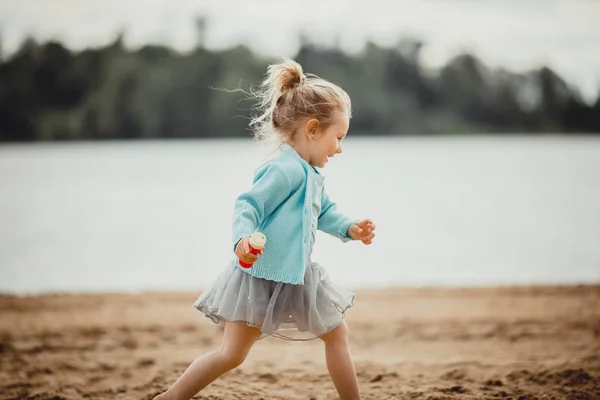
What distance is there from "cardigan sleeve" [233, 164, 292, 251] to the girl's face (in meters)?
0.25

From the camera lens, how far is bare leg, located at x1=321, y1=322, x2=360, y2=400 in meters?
3.12

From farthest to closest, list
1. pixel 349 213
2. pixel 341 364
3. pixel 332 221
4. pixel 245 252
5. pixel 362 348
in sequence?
pixel 349 213 < pixel 362 348 < pixel 332 221 < pixel 341 364 < pixel 245 252

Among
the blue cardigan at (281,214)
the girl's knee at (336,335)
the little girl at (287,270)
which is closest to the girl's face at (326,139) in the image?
the little girl at (287,270)

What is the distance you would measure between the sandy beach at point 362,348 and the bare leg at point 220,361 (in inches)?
24.0

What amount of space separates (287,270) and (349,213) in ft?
33.5

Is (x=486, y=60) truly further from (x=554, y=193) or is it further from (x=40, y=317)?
(x=40, y=317)

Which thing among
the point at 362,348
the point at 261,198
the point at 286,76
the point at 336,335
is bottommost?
the point at 362,348

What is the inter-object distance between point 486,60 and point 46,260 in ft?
161

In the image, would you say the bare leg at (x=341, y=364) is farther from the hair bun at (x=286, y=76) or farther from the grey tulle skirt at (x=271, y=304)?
the hair bun at (x=286, y=76)

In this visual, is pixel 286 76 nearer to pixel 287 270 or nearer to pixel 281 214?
pixel 281 214

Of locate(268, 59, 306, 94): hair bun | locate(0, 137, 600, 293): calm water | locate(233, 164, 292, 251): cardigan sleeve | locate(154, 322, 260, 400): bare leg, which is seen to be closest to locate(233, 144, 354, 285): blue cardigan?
locate(233, 164, 292, 251): cardigan sleeve

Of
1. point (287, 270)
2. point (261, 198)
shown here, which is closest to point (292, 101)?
point (261, 198)

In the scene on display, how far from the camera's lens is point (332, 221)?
3.37 m

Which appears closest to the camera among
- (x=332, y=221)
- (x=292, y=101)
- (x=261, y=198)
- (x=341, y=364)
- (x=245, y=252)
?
(x=245, y=252)
